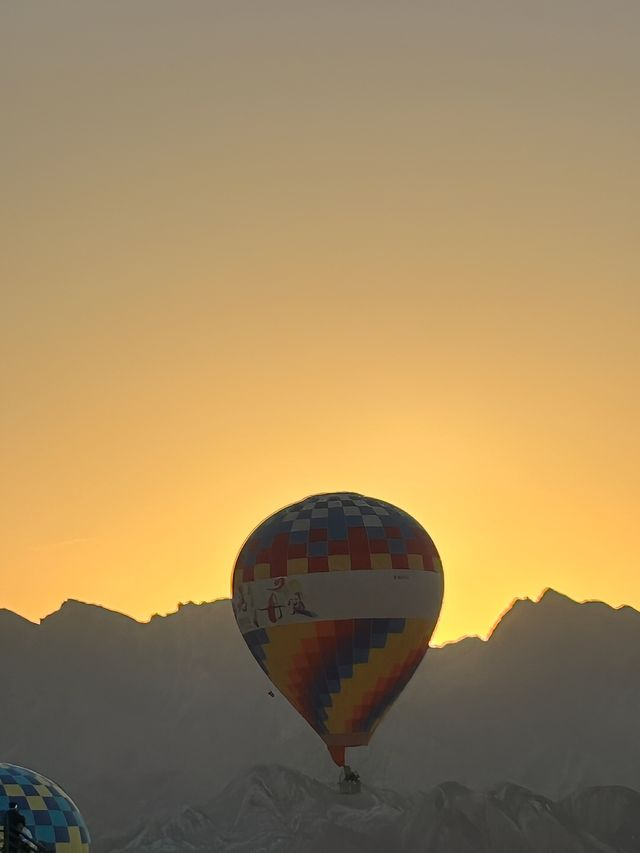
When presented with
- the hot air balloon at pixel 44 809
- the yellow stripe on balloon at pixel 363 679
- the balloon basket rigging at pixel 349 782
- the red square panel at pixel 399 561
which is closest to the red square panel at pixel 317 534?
the red square panel at pixel 399 561

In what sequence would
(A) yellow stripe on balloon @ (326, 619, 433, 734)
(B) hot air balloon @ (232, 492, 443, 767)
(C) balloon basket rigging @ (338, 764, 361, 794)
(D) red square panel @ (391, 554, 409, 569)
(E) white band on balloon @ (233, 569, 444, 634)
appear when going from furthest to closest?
1. (D) red square panel @ (391, 554, 409, 569)
2. (A) yellow stripe on balloon @ (326, 619, 433, 734)
3. (B) hot air balloon @ (232, 492, 443, 767)
4. (E) white band on balloon @ (233, 569, 444, 634)
5. (C) balloon basket rigging @ (338, 764, 361, 794)

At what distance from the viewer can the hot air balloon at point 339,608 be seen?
92125 millimetres

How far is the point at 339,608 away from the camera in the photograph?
3620 inches

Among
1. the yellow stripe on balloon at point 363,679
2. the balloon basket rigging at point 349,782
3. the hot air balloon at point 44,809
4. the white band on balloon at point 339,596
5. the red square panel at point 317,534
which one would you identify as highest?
the red square panel at point 317,534

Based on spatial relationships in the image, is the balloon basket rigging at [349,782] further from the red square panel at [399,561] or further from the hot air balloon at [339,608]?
the red square panel at [399,561]

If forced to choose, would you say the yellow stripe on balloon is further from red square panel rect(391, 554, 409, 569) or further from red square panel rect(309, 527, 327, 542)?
red square panel rect(309, 527, 327, 542)

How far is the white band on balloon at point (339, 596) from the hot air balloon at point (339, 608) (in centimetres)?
5

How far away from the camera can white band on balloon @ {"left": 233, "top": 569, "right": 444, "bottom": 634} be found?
91938mm

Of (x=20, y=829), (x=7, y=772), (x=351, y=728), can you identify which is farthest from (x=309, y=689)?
(x=20, y=829)

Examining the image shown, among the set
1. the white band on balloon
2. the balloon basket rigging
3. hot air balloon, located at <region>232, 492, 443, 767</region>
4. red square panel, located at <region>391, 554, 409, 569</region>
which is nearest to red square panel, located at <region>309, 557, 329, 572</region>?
hot air balloon, located at <region>232, 492, 443, 767</region>

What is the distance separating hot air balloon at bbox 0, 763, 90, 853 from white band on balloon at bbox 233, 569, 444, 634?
1707 cm

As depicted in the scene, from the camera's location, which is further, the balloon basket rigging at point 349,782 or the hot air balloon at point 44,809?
the balloon basket rigging at point 349,782

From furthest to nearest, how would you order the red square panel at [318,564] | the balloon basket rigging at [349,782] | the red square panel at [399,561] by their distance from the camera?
the red square panel at [399,561], the red square panel at [318,564], the balloon basket rigging at [349,782]

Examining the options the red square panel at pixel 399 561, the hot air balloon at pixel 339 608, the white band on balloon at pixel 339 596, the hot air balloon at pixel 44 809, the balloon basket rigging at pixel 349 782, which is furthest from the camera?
the red square panel at pixel 399 561
